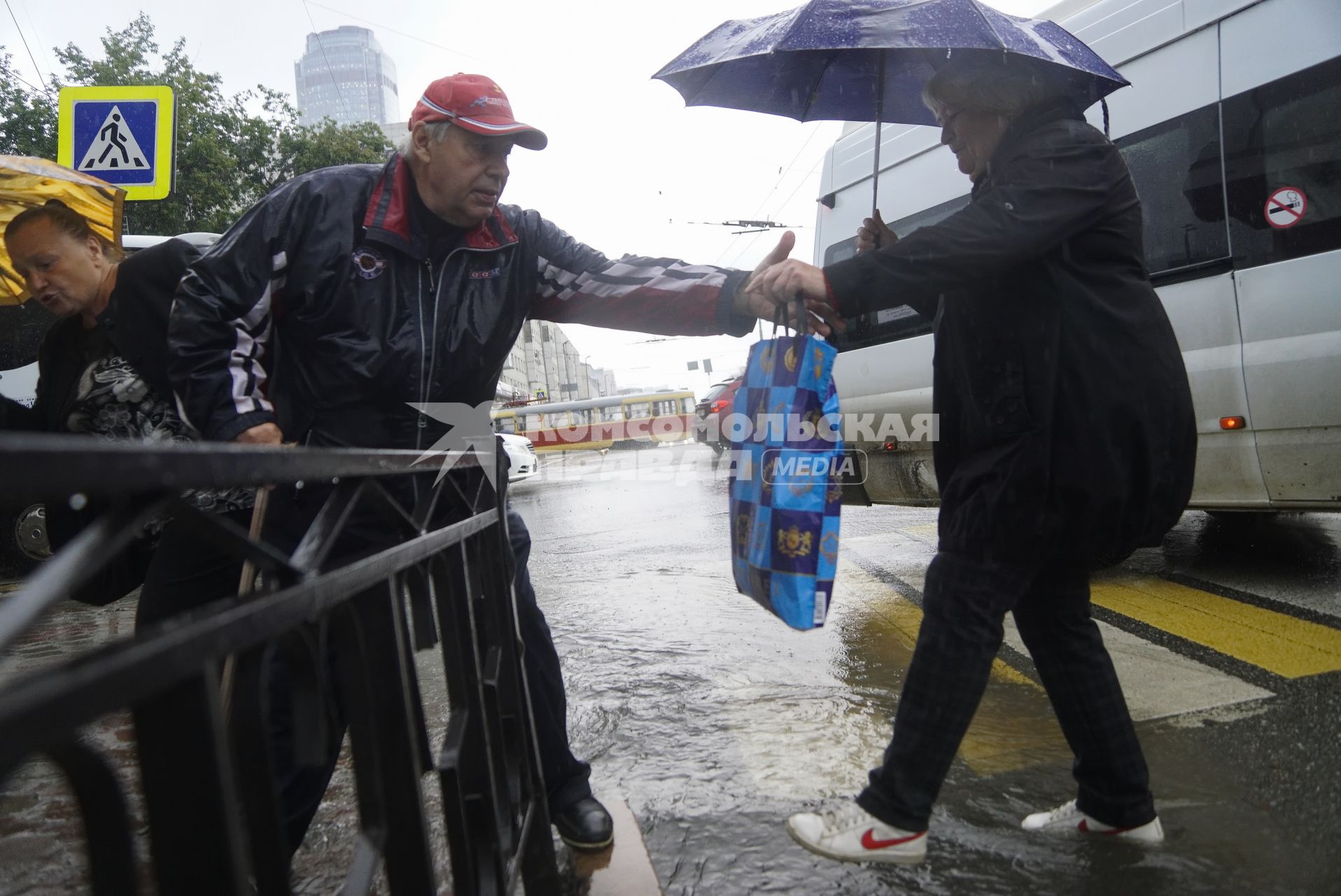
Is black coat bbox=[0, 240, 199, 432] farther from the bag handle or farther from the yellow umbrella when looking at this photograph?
the bag handle

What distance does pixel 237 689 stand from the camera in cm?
91

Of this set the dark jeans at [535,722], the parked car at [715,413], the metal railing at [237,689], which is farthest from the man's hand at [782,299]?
the parked car at [715,413]

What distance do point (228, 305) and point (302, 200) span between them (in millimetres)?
314

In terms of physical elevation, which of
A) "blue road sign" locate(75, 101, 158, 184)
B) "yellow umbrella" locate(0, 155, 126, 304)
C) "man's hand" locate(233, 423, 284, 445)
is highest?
"blue road sign" locate(75, 101, 158, 184)

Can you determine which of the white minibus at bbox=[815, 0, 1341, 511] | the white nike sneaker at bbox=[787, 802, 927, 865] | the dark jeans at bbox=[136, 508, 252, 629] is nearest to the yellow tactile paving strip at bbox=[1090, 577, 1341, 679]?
the white minibus at bbox=[815, 0, 1341, 511]

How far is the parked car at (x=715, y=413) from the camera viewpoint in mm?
17359

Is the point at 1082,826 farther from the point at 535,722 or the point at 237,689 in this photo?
the point at 237,689

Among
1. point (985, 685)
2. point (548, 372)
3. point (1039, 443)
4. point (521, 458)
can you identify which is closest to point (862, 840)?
point (985, 685)

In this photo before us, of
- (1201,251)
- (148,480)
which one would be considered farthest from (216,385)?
(1201,251)

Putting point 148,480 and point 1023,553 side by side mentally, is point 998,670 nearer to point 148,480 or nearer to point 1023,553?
point 1023,553

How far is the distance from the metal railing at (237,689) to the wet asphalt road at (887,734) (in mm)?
119

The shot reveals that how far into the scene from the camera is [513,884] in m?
1.78

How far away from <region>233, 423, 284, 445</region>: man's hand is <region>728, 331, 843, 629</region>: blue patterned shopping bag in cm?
107

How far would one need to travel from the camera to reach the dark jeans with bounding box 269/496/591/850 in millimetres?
1975
